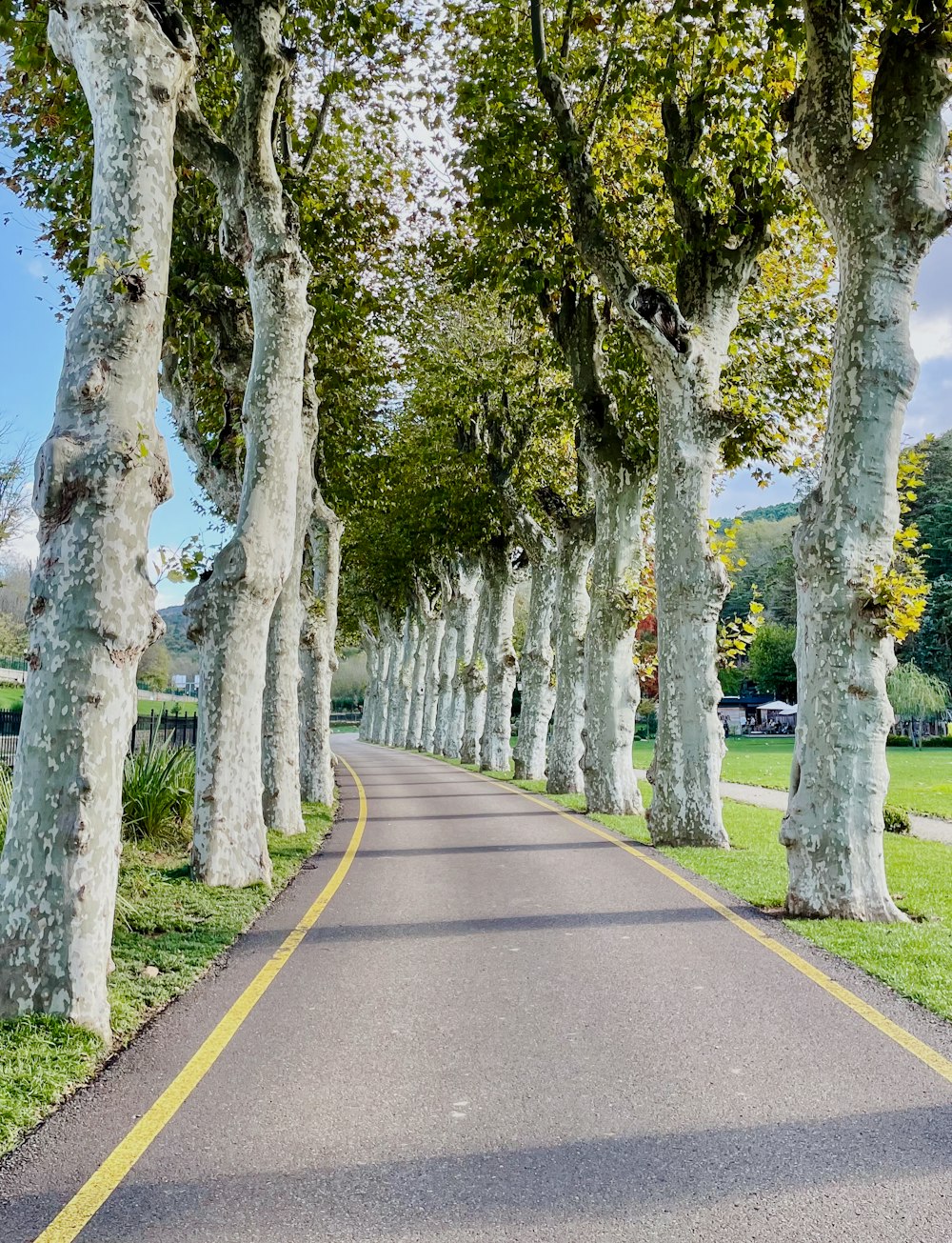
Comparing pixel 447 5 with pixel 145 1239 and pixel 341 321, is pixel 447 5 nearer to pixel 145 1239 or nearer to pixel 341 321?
pixel 341 321

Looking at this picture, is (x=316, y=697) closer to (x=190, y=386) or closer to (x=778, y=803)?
(x=190, y=386)

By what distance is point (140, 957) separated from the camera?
6746 mm

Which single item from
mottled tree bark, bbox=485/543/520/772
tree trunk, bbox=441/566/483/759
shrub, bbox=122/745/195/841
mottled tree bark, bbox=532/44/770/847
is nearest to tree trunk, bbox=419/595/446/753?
tree trunk, bbox=441/566/483/759

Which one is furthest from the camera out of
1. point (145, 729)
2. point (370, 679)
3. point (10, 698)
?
point (370, 679)

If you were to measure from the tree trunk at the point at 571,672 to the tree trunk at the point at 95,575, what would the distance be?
15.5 metres

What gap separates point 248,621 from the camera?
10.0 m

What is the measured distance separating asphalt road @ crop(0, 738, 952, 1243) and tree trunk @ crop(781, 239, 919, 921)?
3.23ft

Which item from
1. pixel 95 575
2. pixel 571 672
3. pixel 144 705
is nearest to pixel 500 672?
pixel 571 672

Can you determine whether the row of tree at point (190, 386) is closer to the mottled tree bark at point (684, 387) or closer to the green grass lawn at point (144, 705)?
the mottled tree bark at point (684, 387)

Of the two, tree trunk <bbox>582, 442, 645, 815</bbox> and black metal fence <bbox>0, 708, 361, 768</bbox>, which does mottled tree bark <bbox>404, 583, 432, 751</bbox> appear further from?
tree trunk <bbox>582, 442, 645, 815</bbox>

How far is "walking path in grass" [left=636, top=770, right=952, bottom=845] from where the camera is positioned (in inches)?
622

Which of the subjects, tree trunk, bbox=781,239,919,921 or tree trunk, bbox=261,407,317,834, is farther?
tree trunk, bbox=261,407,317,834

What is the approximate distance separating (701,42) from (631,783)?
11.3 m

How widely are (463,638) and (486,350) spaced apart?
15934mm
